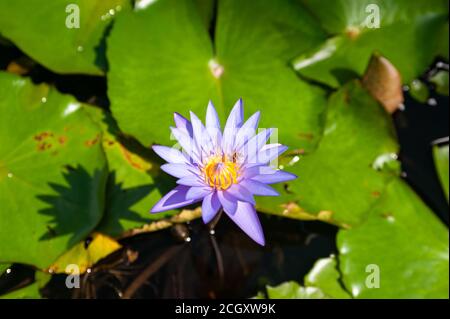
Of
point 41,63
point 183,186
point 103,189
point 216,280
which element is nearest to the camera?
point 183,186

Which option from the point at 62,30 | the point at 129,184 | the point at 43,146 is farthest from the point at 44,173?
the point at 62,30

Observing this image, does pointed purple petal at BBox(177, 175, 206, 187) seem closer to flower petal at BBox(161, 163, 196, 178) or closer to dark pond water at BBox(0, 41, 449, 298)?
flower petal at BBox(161, 163, 196, 178)

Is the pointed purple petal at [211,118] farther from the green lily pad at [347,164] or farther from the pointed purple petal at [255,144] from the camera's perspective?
the green lily pad at [347,164]

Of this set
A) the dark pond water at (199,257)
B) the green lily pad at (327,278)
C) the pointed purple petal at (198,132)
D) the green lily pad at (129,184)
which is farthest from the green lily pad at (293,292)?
the pointed purple petal at (198,132)

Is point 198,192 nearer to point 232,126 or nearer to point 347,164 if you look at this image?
point 232,126
